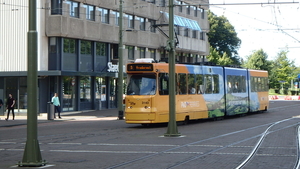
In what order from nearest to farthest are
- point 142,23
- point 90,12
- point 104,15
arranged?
1. point 90,12
2. point 104,15
3. point 142,23

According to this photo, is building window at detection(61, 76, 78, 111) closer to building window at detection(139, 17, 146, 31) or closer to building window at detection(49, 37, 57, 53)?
building window at detection(49, 37, 57, 53)

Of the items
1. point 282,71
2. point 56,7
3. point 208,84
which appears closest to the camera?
point 208,84

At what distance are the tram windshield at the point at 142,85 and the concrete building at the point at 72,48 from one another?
12464 millimetres

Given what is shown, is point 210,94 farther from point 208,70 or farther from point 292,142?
point 292,142

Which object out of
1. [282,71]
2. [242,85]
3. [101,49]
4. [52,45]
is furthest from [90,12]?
[282,71]

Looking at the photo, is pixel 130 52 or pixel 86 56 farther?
pixel 130 52

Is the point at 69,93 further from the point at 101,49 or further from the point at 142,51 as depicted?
the point at 142,51

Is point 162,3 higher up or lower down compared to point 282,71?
higher up

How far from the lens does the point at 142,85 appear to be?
79.9 ft

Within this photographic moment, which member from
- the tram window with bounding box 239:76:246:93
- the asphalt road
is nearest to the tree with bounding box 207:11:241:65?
the tram window with bounding box 239:76:246:93

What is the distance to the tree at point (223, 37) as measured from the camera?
94062 millimetres

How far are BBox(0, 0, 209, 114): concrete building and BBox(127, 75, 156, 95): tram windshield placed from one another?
491 inches

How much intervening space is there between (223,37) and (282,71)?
15835mm

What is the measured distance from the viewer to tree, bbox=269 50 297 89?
10400 centimetres
